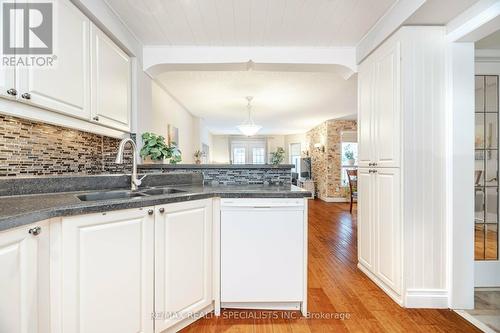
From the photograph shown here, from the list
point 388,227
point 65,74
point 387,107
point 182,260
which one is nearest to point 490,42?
point 387,107

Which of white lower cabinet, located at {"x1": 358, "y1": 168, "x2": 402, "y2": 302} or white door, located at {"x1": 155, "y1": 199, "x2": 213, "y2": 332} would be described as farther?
white lower cabinet, located at {"x1": 358, "y1": 168, "x2": 402, "y2": 302}

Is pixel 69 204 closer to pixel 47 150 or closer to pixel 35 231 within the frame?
pixel 35 231

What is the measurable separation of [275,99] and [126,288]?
4445 mm

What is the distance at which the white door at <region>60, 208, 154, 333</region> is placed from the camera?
1.13m

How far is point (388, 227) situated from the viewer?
209cm

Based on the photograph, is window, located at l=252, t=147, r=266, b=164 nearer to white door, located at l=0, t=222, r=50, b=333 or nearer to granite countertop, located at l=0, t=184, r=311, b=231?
granite countertop, located at l=0, t=184, r=311, b=231

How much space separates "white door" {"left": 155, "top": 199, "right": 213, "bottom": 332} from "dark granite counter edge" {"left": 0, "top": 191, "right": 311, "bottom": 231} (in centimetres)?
5

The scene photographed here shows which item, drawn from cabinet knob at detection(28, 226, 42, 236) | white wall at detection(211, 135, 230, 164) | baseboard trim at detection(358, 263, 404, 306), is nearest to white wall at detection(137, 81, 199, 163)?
cabinet knob at detection(28, 226, 42, 236)

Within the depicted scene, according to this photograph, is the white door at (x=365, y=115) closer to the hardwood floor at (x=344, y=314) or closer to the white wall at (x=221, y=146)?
the hardwood floor at (x=344, y=314)

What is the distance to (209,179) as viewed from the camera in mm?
2469

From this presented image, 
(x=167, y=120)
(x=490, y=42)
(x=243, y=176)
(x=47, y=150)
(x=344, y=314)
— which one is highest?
(x=490, y=42)

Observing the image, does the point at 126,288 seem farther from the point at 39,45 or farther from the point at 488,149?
the point at 488,149

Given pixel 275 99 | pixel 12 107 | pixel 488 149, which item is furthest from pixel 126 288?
pixel 275 99

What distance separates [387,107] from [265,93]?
2824mm
